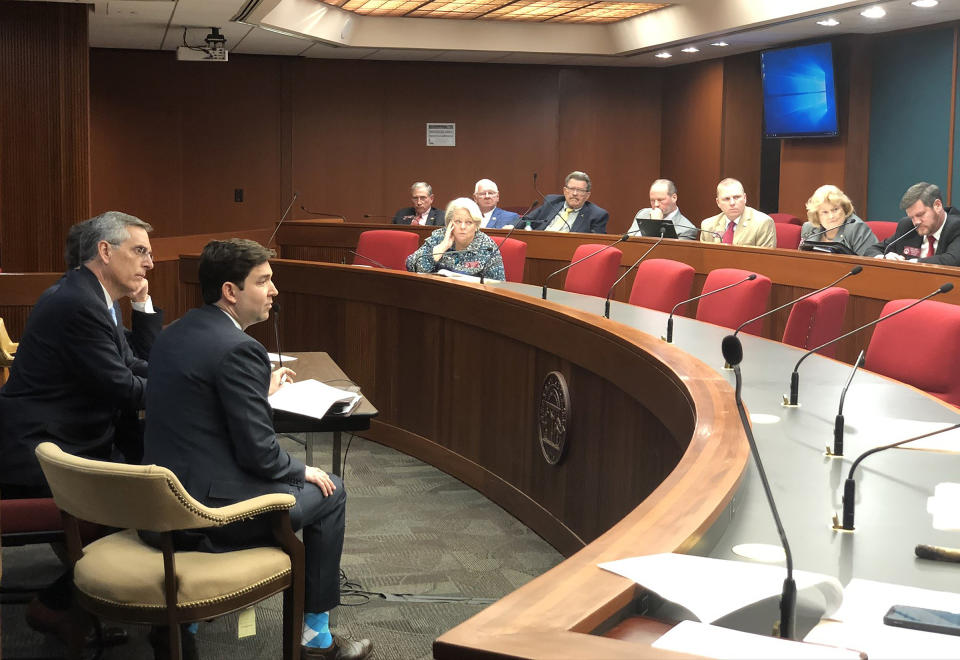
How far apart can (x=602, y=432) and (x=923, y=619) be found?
231 cm

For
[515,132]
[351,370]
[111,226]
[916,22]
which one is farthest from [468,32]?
[111,226]

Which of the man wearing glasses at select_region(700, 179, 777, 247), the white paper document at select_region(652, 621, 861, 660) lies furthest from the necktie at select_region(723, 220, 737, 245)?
the white paper document at select_region(652, 621, 861, 660)

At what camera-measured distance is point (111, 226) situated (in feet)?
11.9

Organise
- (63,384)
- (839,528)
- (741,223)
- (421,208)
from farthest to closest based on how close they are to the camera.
Result: (421,208), (741,223), (63,384), (839,528)

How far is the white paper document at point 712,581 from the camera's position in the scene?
4.65 feet

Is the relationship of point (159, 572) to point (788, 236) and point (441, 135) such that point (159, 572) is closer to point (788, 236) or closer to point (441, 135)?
point (788, 236)

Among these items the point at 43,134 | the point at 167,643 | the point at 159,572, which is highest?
the point at 43,134

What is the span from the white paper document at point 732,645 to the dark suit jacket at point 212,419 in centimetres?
171

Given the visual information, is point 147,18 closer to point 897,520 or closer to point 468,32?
point 468,32

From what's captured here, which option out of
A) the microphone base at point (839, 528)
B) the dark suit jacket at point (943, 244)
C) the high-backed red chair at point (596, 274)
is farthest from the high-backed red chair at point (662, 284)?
the microphone base at point (839, 528)

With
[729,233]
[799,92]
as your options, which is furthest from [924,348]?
[799,92]

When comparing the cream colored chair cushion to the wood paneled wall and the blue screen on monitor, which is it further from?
the blue screen on monitor

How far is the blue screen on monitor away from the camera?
978cm

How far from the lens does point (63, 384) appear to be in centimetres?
332
